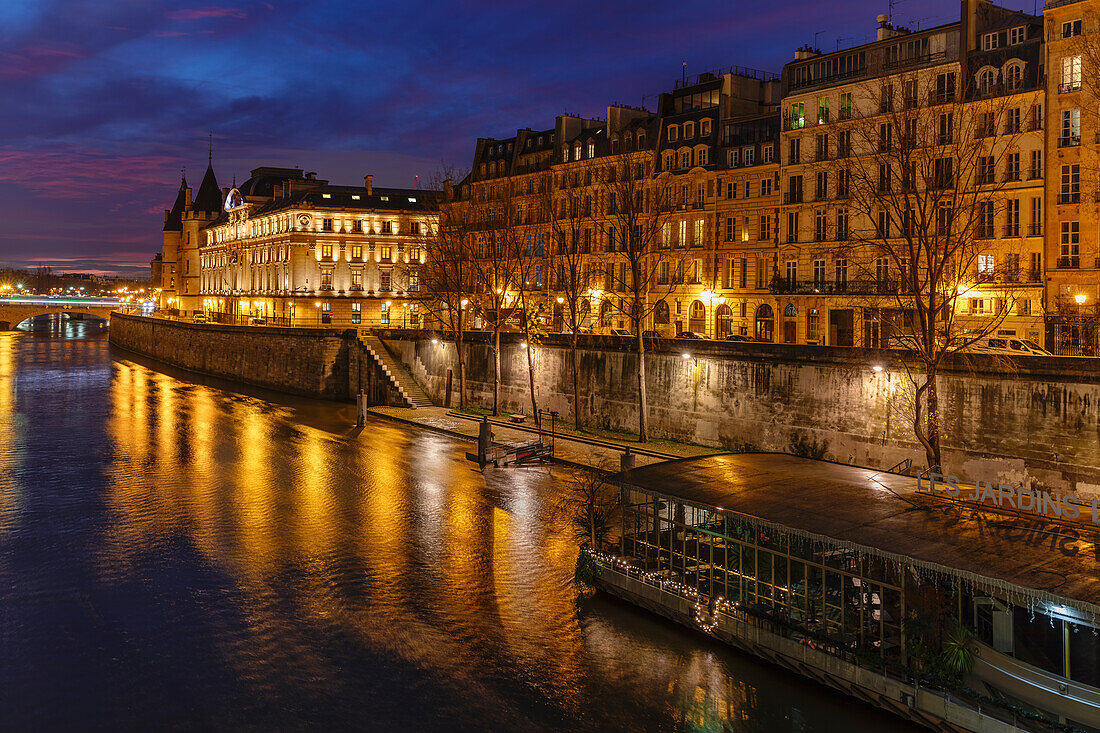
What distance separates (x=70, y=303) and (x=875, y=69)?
16096 cm

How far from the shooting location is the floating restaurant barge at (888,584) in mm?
14305

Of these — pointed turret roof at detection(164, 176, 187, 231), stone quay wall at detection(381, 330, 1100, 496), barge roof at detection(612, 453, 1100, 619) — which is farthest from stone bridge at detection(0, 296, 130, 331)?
barge roof at detection(612, 453, 1100, 619)

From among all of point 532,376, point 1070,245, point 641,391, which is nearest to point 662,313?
point 532,376

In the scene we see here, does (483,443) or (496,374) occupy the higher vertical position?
(496,374)

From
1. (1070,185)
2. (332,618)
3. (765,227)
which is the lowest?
(332,618)

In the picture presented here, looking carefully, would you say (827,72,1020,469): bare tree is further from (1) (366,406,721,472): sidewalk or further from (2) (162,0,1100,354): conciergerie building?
(1) (366,406,721,472): sidewalk

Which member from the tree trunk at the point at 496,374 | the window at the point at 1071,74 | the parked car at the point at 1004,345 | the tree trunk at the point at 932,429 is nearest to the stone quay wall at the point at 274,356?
the tree trunk at the point at 496,374

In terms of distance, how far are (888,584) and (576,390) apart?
26.8m

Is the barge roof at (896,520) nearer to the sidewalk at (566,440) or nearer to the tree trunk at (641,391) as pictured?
the sidewalk at (566,440)

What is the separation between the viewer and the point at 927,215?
120ft

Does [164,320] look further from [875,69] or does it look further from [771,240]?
[875,69]

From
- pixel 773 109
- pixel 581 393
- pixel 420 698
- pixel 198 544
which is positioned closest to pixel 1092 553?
pixel 420 698

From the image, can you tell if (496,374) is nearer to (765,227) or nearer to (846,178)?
(765,227)

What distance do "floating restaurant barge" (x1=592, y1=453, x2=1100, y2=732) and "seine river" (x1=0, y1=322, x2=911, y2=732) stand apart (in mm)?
976
